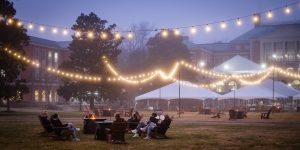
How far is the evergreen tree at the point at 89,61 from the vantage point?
5097cm

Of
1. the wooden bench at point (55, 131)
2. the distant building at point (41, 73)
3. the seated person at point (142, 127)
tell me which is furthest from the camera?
the distant building at point (41, 73)

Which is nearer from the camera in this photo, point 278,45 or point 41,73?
point 41,73

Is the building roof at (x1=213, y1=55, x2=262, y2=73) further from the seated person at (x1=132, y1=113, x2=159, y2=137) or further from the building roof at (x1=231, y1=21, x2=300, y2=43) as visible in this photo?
the seated person at (x1=132, y1=113, x2=159, y2=137)

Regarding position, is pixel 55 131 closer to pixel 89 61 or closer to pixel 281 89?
pixel 89 61

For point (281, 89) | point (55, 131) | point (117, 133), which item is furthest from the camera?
point (281, 89)

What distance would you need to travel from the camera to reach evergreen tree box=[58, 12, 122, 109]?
51.0m

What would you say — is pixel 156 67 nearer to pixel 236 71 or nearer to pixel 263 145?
pixel 236 71

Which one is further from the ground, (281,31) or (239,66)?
(281,31)

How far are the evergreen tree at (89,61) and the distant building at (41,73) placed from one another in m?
18.7

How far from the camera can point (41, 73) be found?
7344 cm

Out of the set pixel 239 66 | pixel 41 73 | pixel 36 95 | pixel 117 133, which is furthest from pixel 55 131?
pixel 41 73

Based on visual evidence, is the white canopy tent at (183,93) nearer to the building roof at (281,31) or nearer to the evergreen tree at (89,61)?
the evergreen tree at (89,61)

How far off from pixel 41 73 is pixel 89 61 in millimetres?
24480

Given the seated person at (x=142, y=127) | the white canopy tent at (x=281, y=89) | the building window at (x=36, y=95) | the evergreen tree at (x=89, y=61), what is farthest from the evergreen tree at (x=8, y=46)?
the building window at (x=36, y=95)
